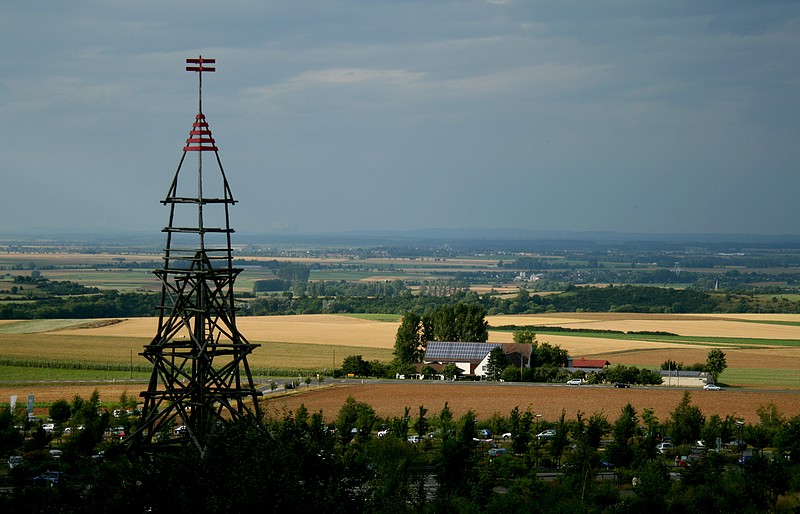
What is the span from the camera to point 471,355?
251 feet

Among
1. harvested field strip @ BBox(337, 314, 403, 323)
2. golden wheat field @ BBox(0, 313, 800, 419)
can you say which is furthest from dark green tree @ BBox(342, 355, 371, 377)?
harvested field strip @ BBox(337, 314, 403, 323)

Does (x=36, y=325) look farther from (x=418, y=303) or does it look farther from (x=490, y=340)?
(x=418, y=303)

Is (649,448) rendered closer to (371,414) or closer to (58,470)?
(371,414)

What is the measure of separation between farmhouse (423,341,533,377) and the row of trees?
66.7 ft

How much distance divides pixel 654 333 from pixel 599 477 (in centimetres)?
6473

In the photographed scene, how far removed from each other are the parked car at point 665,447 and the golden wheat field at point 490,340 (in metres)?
7.74

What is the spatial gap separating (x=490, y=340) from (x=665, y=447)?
42646mm

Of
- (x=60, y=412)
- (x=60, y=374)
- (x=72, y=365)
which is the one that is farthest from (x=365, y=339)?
(x=60, y=412)

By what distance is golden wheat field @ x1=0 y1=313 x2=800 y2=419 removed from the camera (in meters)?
58.4

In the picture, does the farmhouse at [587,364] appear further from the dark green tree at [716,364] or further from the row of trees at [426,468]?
the row of trees at [426,468]

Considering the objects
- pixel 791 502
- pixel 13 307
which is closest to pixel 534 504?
pixel 791 502

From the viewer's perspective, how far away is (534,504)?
30594 millimetres

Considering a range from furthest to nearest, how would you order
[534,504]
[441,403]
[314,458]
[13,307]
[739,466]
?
[13,307]
[441,403]
[739,466]
[534,504]
[314,458]

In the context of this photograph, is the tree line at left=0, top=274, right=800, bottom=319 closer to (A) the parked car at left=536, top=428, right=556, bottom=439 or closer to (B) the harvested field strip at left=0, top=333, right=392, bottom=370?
(B) the harvested field strip at left=0, top=333, right=392, bottom=370
